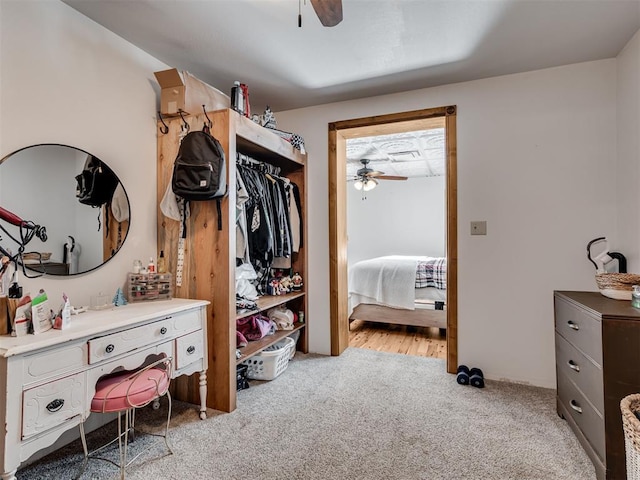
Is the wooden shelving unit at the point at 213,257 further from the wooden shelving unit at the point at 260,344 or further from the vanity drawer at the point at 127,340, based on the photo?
the vanity drawer at the point at 127,340

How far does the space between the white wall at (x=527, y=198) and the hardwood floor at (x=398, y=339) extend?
0.64 meters

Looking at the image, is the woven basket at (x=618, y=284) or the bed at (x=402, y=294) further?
the bed at (x=402, y=294)

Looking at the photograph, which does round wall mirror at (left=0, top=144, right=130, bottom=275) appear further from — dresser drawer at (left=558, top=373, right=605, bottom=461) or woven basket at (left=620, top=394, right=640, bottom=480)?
dresser drawer at (left=558, top=373, right=605, bottom=461)

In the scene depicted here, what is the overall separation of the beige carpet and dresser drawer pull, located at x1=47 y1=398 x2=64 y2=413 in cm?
47

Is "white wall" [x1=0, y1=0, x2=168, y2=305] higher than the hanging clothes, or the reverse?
"white wall" [x1=0, y1=0, x2=168, y2=305]

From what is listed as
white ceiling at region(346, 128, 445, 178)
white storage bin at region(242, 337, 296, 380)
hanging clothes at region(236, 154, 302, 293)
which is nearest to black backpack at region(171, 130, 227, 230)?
hanging clothes at region(236, 154, 302, 293)

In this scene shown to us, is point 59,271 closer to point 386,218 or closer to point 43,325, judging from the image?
point 43,325

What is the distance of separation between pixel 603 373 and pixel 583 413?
350 millimetres

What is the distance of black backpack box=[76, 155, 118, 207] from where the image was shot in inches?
70.4

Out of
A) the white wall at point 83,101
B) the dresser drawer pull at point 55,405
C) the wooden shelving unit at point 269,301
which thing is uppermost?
the white wall at point 83,101

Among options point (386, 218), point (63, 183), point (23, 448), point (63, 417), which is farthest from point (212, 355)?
point (386, 218)

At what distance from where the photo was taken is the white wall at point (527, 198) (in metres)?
2.30

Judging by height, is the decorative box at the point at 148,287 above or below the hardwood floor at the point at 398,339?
above

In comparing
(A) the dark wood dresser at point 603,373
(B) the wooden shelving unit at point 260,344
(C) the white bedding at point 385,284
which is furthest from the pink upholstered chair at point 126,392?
(C) the white bedding at point 385,284
